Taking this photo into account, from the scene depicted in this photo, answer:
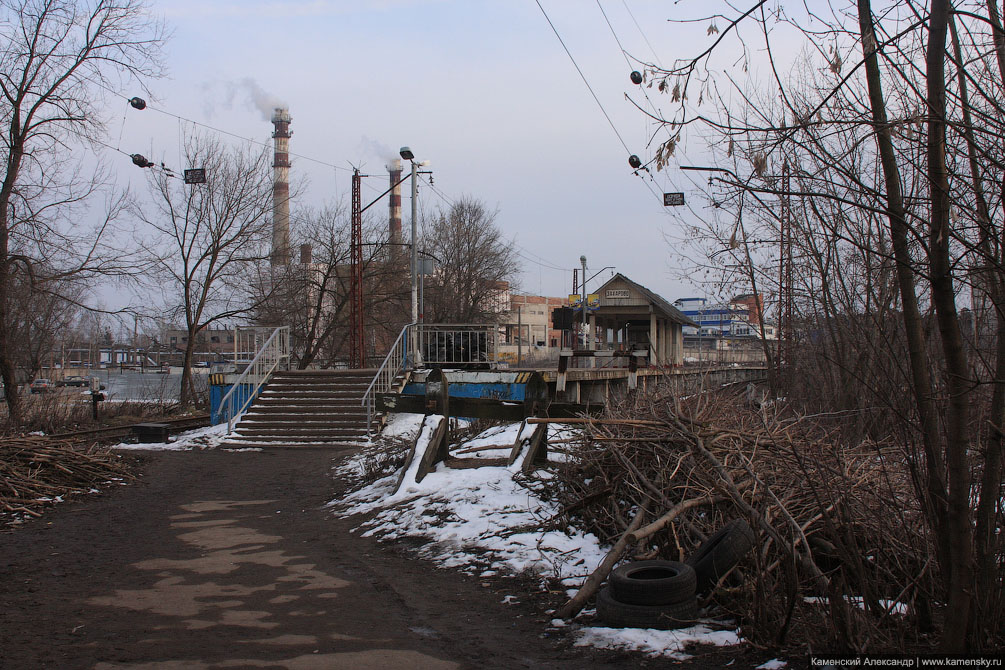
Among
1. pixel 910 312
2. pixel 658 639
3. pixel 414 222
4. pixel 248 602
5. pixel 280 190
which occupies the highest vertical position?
pixel 280 190

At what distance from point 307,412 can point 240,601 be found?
39.6 feet

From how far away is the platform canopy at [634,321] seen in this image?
1483 inches

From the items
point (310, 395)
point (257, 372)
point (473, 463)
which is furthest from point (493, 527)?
point (257, 372)

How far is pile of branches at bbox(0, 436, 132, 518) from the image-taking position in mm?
9000

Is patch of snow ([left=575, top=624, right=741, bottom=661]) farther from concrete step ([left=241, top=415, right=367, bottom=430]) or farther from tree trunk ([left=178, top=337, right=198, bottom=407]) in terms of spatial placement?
tree trunk ([left=178, top=337, right=198, bottom=407])

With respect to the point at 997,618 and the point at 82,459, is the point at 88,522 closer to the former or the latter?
the point at 82,459

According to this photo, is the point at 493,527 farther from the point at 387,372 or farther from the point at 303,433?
the point at 387,372

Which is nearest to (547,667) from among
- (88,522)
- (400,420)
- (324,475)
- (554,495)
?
(554,495)

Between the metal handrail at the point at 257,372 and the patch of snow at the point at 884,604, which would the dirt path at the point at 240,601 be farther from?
the metal handrail at the point at 257,372

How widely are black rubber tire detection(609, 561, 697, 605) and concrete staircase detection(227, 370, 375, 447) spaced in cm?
1135

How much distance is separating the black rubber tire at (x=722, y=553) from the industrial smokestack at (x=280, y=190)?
22.6 m

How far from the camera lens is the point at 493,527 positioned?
6984mm

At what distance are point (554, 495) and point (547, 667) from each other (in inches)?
129

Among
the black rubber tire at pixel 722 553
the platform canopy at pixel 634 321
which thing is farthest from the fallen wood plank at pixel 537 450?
the platform canopy at pixel 634 321
